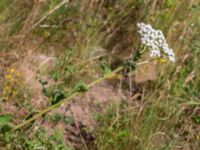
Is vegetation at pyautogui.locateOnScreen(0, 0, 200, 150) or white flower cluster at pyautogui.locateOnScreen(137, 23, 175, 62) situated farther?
vegetation at pyautogui.locateOnScreen(0, 0, 200, 150)

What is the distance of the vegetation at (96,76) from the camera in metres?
2.41

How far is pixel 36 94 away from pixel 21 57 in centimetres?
40

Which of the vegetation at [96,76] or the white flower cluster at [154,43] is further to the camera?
the vegetation at [96,76]

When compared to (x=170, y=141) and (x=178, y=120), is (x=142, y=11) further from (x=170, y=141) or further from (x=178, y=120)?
(x=170, y=141)

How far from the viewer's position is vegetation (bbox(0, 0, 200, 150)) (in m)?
2.41

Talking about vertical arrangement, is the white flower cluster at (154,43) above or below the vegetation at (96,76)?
above

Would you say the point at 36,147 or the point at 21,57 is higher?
the point at 21,57

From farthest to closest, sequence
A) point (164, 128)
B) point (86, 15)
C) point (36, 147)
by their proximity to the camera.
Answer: point (86, 15) → point (164, 128) → point (36, 147)

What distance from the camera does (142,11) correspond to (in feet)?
13.2

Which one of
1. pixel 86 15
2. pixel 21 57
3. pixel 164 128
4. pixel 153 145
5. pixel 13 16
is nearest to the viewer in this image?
pixel 153 145

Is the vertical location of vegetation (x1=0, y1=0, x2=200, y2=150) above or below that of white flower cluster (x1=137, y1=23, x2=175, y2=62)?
below

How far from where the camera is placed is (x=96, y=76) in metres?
3.38

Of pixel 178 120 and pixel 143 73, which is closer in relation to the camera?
pixel 178 120

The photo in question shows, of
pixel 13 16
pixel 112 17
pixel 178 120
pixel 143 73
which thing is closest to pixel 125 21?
pixel 112 17
